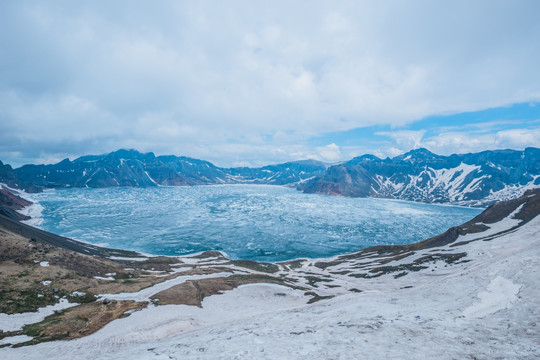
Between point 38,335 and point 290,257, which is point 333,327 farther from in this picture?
point 290,257

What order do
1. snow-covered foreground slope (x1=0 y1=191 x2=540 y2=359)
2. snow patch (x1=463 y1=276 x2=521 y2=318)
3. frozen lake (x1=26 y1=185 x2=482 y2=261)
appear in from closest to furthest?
snow-covered foreground slope (x1=0 y1=191 x2=540 y2=359) < snow patch (x1=463 y1=276 x2=521 y2=318) < frozen lake (x1=26 y1=185 x2=482 y2=261)

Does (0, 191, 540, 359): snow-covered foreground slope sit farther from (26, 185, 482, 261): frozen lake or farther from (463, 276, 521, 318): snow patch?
(26, 185, 482, 261): frozen lake

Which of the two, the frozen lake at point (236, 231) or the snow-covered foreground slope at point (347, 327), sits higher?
the snow-covered foreground slope at point (347, 327)

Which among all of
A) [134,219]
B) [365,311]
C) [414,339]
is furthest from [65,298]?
[134,219]

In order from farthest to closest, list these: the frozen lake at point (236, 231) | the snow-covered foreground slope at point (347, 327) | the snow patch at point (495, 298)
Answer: the frozen lake at point (236, 231) < the snow patch at point (495, 298) < the snow-covered foreground slope at point (347, 327)

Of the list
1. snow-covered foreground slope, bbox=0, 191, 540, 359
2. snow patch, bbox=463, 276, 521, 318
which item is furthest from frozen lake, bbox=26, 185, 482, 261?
snow patch, bbox=463, 276, 521, 318

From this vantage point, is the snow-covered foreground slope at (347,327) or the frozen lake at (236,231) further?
the frozen lake at (236,231)

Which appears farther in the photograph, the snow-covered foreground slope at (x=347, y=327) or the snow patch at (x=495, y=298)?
the snow patch at (x=495, y=298)

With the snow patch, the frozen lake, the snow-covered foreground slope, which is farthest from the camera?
the frozen lake

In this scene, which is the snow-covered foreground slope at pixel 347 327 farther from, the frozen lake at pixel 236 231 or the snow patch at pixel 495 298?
the frozen lake at pixel 236 231

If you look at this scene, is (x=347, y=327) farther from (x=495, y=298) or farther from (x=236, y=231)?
(x=236, y=231)

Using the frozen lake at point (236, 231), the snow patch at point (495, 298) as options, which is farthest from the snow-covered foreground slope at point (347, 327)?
the frozen lake at point (236, 231)

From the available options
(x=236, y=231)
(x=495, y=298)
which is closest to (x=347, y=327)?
(x=495, y=298)

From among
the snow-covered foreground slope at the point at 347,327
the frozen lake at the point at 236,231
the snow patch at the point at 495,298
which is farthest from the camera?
the frozen lake at the point at 236,231
